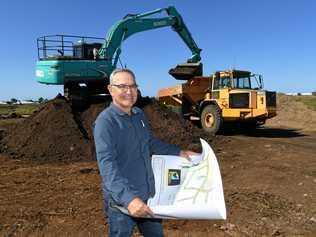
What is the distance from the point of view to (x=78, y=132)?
14.2 metres

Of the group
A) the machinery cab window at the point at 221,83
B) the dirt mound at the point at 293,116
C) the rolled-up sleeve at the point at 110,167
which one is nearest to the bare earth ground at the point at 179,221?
the rolled-up sleeve at the point at 110,167

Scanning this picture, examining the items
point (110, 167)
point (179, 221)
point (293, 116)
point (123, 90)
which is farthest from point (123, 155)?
point (293, 116)

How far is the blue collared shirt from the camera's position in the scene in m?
3.21

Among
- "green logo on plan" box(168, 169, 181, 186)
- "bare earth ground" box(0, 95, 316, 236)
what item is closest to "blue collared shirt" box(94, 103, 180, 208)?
"green logo on plan" box(168, 169, 181, 186)

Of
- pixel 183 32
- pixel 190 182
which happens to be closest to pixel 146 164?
pixel 190 182

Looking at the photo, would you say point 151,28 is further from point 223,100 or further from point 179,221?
point 179,221

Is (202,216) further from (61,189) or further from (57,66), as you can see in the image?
(57,66)

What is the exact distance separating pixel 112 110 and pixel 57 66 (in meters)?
13.3

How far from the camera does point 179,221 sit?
661 centimetres

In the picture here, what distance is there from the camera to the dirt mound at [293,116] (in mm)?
25062

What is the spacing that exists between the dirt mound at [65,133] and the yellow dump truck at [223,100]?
284 cm

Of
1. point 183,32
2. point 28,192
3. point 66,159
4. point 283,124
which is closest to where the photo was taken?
point 28,192

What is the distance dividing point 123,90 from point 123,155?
45 centimetres

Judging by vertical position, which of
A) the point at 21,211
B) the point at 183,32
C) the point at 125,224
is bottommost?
the point at 21,211
